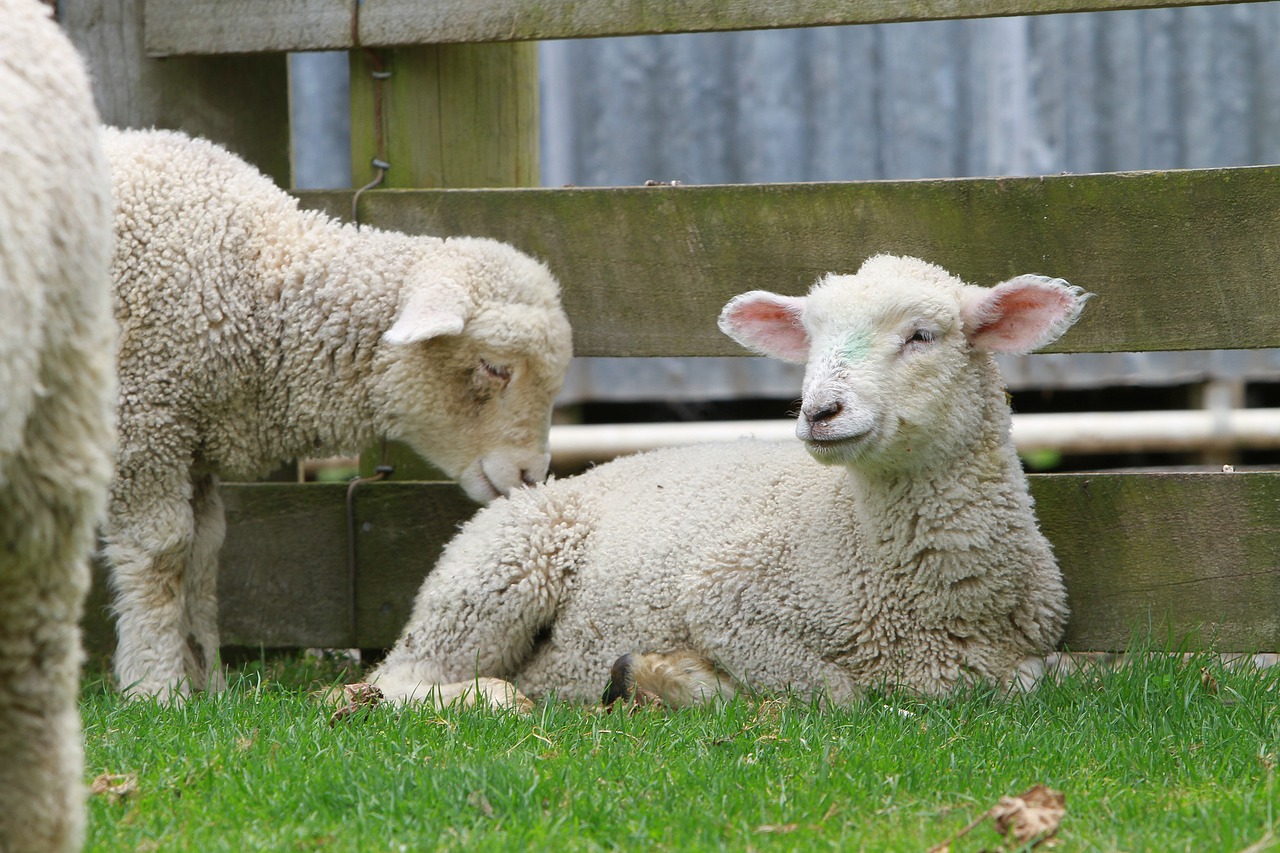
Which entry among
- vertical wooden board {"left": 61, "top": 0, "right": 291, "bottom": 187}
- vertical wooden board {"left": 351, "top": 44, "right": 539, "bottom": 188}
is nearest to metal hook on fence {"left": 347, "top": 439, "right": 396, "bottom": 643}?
vertical wooden board {"left": 351, "top": 44, "right": 539, "bottom": 188}

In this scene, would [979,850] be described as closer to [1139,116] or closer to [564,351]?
[564,351]

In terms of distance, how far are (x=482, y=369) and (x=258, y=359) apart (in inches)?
24.5

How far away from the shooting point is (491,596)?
3834 millimetres

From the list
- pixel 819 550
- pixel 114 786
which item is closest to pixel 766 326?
pixel 819 550

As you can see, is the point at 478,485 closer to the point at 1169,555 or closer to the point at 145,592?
the point at 145,592

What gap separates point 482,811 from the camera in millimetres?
2494

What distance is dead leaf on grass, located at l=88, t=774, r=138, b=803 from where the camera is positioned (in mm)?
2578

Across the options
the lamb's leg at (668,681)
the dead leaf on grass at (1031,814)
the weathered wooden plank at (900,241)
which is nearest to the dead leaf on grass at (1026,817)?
the dead leaf on grass at (1031,814)

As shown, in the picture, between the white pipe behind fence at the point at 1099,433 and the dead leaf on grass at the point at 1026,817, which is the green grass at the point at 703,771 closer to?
the dead leaf on grass at the point at 1026,817

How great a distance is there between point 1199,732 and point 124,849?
2.19m

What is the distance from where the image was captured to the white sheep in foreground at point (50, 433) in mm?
1827

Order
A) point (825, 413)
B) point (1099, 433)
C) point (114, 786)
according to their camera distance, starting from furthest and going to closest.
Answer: point (1099, 433) < point (825, 413) < point (114, 786)

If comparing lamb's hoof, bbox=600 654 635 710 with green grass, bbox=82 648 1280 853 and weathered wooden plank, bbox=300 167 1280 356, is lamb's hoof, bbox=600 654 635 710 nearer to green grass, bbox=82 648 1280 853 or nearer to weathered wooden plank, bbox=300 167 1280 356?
green grass, bbox=82 648 1280 853

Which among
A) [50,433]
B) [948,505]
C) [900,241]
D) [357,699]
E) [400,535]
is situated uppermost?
[900,241]
